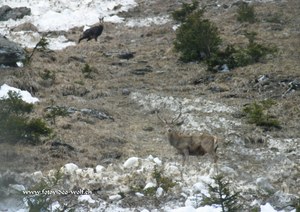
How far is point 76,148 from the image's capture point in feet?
34.8

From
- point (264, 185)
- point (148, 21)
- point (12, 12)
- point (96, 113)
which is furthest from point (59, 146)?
point (12, 12)

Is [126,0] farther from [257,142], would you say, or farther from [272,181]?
[272,181]

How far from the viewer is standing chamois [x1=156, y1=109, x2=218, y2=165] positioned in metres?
9.68

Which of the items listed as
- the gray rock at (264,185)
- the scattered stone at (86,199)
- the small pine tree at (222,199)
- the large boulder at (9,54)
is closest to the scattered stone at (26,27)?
the large boulder at (9,54)

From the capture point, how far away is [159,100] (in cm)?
1508

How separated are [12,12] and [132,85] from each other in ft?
51.8

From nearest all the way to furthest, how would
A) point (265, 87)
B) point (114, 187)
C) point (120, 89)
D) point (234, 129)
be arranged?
point (114, 187), point (234, 129), point (265, 87), point (120, 89)

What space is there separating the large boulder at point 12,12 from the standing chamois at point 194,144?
71.3 ft

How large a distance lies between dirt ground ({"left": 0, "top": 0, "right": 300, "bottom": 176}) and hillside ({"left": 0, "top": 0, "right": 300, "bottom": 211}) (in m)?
0.02

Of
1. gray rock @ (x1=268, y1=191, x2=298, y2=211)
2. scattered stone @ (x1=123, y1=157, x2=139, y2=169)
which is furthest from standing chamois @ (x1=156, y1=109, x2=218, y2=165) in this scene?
gray rock @ (x1=268, y1=191, x2=298, y2=211)

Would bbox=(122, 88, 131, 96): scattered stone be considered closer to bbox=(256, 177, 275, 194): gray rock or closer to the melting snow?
bbox=(256, 177, 275, 194): gray rock

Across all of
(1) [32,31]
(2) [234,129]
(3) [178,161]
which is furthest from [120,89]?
(1) [32,31]

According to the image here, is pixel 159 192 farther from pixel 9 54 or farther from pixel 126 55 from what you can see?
pixel 126 55

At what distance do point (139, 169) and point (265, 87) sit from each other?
7.30 metres
